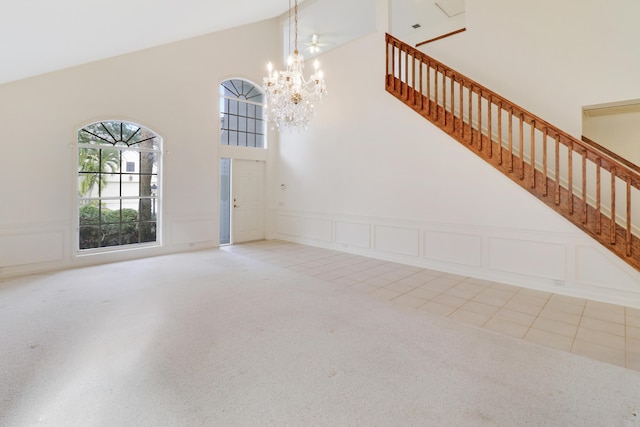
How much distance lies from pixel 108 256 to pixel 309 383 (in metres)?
4.83

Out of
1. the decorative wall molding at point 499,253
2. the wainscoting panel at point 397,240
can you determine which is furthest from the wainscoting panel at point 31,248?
the wainscoting panel at point 397,240

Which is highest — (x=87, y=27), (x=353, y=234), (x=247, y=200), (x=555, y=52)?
(x=555, y=52)

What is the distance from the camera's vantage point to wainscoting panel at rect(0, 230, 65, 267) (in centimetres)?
445

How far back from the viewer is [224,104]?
6910mm

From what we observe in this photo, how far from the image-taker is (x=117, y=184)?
5.54 metres

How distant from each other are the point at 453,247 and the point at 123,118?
5.80 m

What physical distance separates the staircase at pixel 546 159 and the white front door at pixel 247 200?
3.72 metres

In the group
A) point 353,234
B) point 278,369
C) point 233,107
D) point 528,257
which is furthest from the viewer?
point 233,107

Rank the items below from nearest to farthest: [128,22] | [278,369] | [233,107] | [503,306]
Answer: [278,369] → [503,306] → [128,22] → [233,107]

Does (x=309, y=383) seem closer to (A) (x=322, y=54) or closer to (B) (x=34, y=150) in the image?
(B) (x=34, y=150)

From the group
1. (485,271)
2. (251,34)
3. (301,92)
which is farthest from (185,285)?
(251,34)

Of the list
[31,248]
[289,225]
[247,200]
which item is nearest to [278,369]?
[31,248]

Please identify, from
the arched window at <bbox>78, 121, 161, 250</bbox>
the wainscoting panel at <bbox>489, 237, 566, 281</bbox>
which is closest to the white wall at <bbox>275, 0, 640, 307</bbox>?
the wainscoting panel at <bbox>489, 237, 566, 281</bbox>

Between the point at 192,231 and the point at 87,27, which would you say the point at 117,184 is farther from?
the point at 87,27
